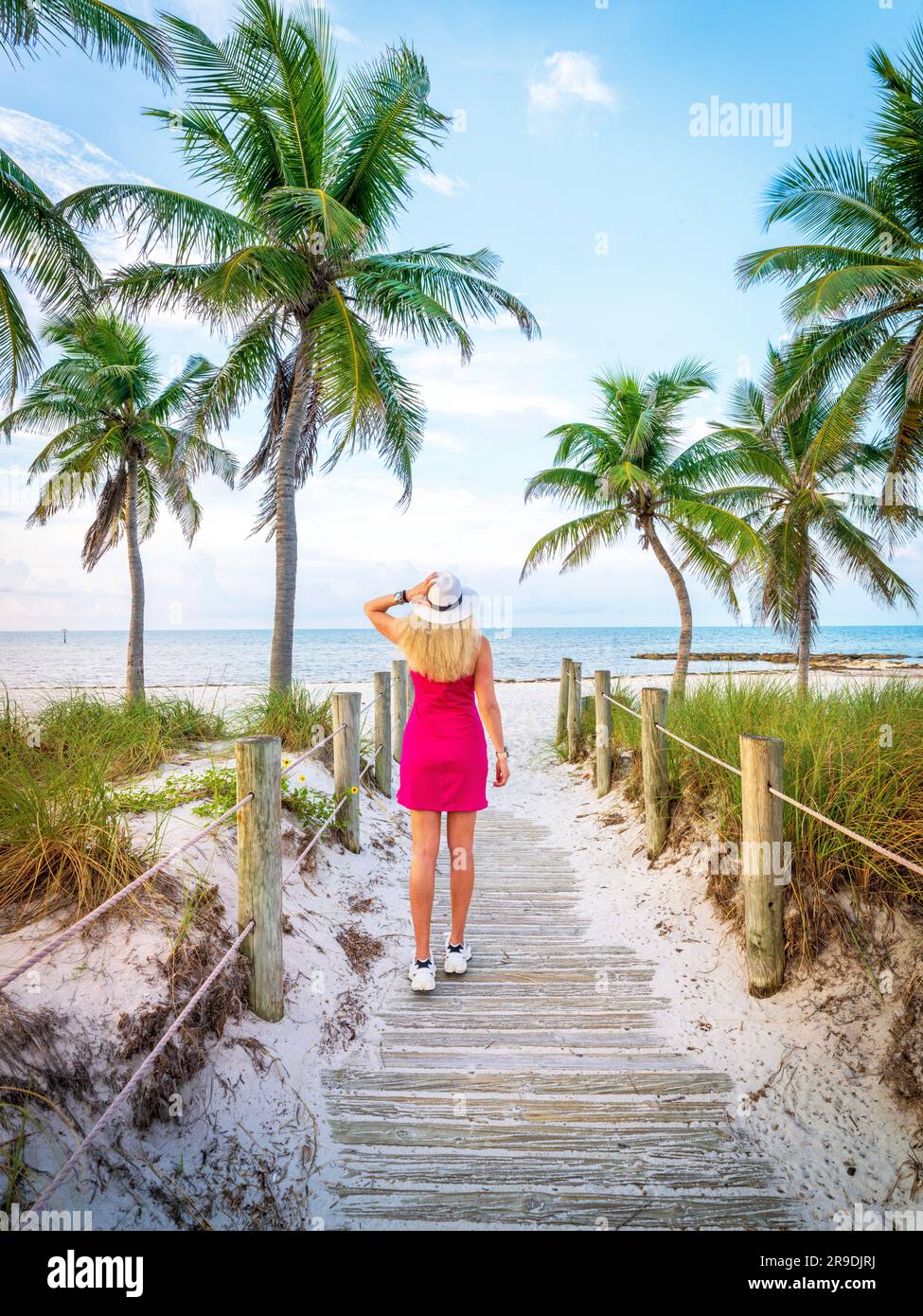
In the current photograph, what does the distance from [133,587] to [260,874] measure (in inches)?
463

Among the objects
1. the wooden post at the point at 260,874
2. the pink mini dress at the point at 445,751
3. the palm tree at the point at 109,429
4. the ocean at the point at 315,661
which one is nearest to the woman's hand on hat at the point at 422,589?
the pink mini dress at the point at 445,751

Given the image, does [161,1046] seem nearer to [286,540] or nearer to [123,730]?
[123,730]

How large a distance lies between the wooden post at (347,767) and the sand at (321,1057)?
852mm

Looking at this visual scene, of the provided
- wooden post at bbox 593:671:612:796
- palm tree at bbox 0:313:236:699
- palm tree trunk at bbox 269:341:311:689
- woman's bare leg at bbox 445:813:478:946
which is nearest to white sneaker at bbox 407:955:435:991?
woman's bare leg at bbox 445:813:478:946

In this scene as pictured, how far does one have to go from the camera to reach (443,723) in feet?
11.0

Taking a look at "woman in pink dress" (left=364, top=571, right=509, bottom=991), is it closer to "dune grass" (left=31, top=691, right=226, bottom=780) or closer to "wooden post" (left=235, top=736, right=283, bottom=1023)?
"wooden post" (left=235, top=736, right=283, bottom=1023)

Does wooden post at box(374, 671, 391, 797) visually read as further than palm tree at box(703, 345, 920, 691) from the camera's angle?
No

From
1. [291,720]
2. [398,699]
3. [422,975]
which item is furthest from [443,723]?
[398,699]

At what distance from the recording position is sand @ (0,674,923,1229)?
2.25m

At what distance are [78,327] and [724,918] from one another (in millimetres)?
10067

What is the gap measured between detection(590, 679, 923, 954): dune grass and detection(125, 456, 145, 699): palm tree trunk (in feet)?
34.9

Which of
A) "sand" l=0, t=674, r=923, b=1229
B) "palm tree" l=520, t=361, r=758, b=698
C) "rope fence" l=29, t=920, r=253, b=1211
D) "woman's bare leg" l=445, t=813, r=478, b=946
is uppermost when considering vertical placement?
"palm tree" l=520, t=361, r=758, b=698

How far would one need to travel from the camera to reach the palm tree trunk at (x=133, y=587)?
41.6 feet

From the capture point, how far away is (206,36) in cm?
764
